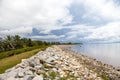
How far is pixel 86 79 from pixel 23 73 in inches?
309

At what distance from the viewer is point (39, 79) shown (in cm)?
1114

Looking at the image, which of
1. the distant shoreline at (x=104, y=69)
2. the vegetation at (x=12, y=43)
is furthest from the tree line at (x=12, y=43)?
the distant shoreline at (x=104, y=69)

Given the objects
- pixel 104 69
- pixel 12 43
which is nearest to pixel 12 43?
pixel 12 43

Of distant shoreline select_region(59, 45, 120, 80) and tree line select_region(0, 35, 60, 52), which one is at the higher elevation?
tree line select_region(0, 35, 60, 52)

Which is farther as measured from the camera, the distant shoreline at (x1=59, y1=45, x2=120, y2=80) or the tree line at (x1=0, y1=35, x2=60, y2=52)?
the tree line at (x1=0, y1=35, x2=60, y2=52)

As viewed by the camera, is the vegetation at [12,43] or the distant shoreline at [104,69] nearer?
the distant shoreline at [104,69]

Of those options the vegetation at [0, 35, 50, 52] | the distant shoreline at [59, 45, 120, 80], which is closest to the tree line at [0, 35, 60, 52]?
the vegetation at [0, 35, 50, 52]

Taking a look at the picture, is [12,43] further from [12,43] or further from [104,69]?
[104,69]

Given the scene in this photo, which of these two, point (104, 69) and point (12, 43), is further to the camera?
point (12, 43)

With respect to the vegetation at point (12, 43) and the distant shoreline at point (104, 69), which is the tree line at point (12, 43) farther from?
the distant shoreline at point (104, 69)

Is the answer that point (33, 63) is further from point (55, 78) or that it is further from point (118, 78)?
point (118, 78)

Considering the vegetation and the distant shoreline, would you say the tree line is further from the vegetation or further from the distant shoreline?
the distant shoreline

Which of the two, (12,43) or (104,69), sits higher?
(12,43)

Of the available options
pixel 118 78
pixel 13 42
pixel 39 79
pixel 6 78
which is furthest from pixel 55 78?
pixel 13 42
